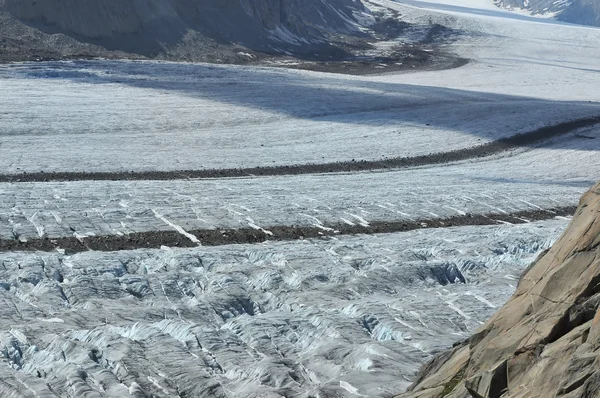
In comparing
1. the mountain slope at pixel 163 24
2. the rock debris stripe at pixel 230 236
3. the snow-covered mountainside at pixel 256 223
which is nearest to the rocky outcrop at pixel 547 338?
the snow-covered mountainside at pixel 256 223

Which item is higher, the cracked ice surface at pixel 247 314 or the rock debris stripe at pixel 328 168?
the cracked ice surface at pixel 247 314

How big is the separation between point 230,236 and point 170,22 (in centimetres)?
4351

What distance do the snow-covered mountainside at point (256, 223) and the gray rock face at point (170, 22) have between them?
8.55 m

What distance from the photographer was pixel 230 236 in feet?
59.1

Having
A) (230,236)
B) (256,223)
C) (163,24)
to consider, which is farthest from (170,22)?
(230,236)

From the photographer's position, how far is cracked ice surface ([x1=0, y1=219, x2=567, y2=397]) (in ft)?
33.8

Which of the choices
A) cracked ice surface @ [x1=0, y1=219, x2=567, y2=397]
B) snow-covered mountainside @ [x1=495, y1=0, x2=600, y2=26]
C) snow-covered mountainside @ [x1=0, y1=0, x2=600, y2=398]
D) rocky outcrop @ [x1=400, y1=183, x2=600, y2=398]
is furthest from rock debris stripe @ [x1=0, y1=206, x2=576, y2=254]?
snow-covered mountainside @ [x1=495, y1=0, x2=600, y2=26]

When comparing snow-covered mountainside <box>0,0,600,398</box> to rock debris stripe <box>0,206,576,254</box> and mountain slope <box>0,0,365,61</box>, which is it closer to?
rock debris stripe <box>0,206,576,254</box>

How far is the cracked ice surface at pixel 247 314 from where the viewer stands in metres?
10.3

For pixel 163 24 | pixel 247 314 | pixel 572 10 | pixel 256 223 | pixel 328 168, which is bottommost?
pixel 328 168

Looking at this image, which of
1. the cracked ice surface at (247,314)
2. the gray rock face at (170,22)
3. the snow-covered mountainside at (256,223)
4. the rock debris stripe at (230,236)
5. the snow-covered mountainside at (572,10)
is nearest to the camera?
the cracked ice surface at (247,314)

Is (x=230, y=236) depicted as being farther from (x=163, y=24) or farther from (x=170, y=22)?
(x=170, y=22)

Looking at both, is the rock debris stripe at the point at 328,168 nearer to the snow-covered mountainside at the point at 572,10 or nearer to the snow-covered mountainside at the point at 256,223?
the snow-covered mountainside at the point at 256,223

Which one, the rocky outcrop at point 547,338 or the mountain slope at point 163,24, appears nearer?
the rocky outcrop at point 547,338
